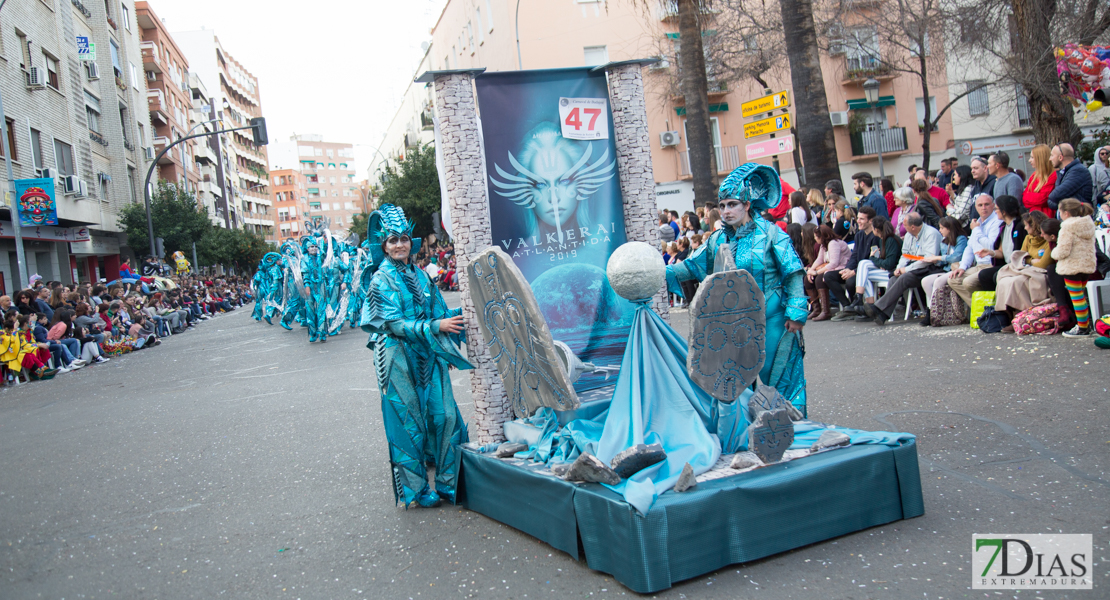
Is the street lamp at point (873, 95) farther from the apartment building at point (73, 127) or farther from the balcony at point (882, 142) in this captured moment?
the apartment building at point (73, 127)

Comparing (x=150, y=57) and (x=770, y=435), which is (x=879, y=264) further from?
(x=150, y=57)

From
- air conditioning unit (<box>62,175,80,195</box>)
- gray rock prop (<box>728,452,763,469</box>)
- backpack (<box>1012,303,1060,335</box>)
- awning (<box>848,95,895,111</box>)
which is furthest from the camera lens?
awning (<box>848,95,895,111</box>)

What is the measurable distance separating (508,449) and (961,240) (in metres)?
7.62

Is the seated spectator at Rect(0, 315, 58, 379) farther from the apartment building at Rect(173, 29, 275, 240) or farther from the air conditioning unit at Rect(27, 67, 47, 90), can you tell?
the apartment building at Rect(173, 29, 275, 240)

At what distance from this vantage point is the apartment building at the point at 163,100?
51750 millimetres

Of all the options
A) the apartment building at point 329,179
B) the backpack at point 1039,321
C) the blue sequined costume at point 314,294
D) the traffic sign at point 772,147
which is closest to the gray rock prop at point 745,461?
the backpack at point 1039,321

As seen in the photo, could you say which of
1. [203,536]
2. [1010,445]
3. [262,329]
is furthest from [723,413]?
[262,329]

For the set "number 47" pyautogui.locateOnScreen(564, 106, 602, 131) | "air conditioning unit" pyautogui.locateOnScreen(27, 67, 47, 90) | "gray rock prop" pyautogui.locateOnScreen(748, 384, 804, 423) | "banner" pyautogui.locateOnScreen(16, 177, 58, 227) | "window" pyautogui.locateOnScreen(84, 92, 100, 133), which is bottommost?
"gray rock prop" pyautogui.locateOnScreen(748, 384, 804, 423)

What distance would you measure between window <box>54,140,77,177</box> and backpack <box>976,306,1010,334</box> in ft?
94.3

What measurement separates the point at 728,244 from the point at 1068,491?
7.18 ft

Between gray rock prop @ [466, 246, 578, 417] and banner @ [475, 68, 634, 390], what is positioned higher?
banner @ [475, 68, 634, 390]

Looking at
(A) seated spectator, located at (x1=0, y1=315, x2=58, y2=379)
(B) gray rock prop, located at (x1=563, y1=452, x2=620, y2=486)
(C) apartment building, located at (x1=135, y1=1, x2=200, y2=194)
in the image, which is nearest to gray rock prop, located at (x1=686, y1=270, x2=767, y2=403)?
(B) gray rock prop, located at (x1=563, y1=452, x2=620, y2=486)

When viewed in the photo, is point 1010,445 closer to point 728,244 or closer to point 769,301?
point 769,301

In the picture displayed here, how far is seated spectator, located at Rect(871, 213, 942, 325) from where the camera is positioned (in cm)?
1035
